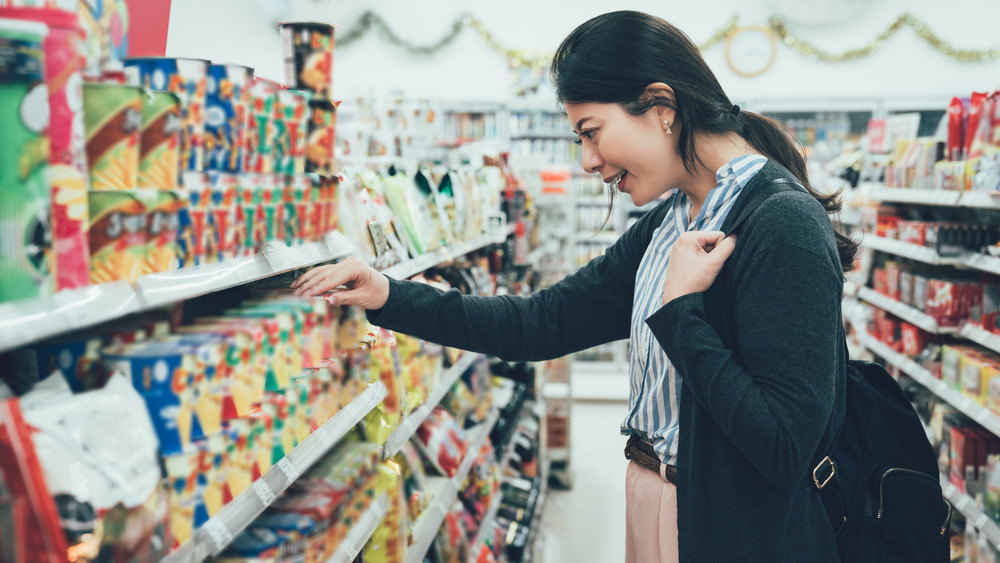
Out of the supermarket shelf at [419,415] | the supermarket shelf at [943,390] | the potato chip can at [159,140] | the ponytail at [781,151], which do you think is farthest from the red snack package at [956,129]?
the potato chip can at [159,140]

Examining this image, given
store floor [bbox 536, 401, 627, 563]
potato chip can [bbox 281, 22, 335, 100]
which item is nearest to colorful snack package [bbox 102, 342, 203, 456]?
potato chip can [bbox 281, 22, 335, 100]

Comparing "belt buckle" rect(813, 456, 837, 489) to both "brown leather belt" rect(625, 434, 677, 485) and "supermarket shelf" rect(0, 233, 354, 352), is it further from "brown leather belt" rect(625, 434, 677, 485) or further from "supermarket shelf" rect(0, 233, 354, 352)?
"supermarket shelf" rect(0, 233, 354, 352)

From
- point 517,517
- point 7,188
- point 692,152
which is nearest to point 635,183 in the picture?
point 692,152

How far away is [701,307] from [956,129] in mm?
2797

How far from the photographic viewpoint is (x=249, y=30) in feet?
28.2

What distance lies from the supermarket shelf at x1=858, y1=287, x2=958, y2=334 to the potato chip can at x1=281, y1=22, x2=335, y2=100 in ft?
9.86

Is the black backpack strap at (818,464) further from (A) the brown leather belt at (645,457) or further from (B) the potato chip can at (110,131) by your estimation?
(B) the potato chip can at (110,131)

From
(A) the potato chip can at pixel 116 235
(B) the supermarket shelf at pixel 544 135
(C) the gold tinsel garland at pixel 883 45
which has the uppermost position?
(C) the gold tinsel garland at pixel 883 45

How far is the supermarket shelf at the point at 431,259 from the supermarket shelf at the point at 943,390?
2.02 metres

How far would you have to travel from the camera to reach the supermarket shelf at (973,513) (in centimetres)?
271

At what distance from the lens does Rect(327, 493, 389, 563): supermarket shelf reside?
152 centimetres

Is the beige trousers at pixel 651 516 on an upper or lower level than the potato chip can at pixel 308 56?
lower

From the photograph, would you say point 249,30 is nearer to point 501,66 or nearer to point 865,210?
point 501,66

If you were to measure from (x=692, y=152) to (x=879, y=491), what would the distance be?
0.72 metres
